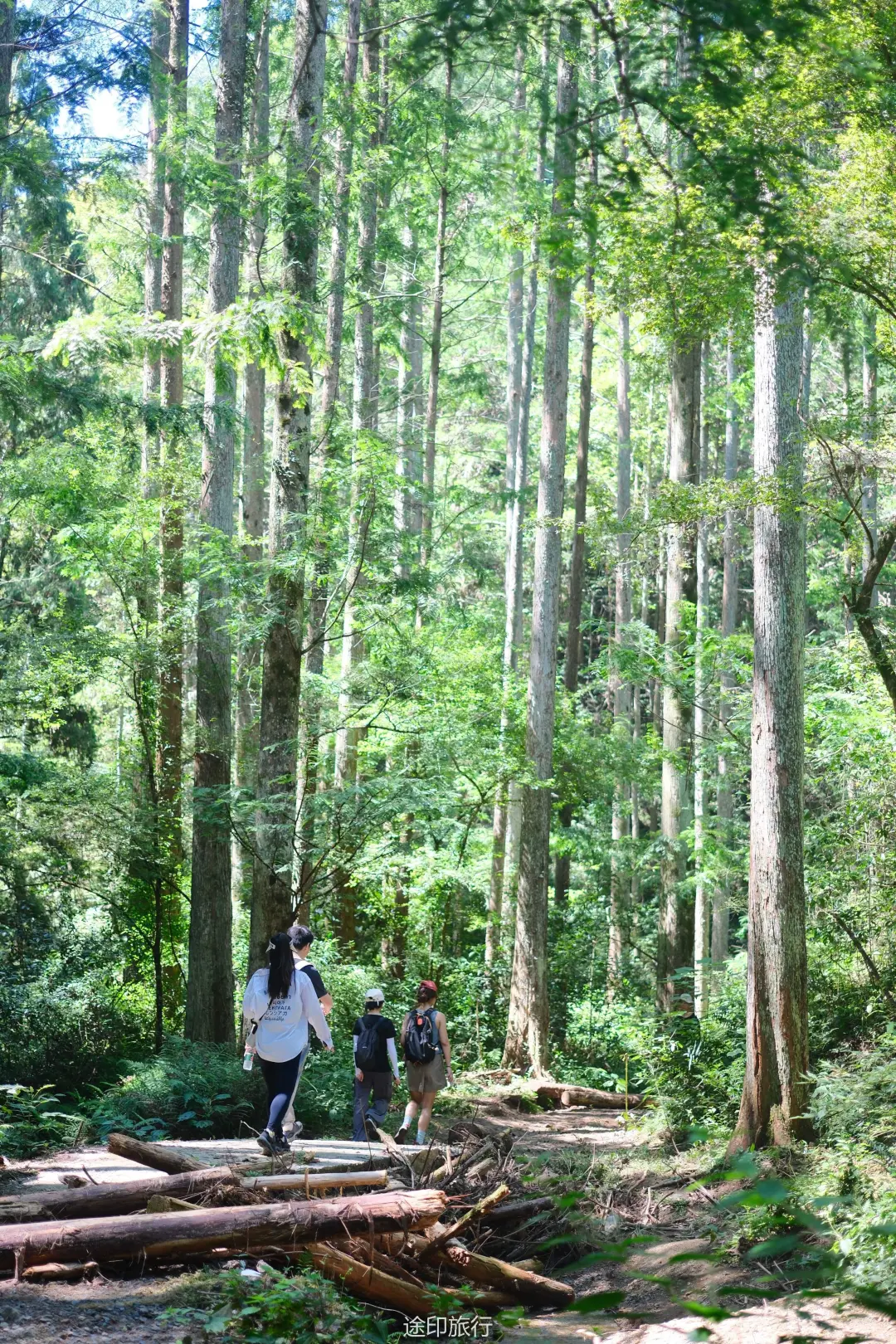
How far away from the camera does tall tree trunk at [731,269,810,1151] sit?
9242 millimetres

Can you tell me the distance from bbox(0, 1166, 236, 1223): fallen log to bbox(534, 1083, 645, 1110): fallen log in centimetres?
841

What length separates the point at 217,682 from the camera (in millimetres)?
13734

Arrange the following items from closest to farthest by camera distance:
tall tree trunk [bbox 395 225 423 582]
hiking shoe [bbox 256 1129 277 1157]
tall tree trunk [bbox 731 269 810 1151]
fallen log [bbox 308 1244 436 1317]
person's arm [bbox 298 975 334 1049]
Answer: fallen log [bbox 308 1244 436 1317] < hiking shoe [bbox 256 1129 277 1157] < person's arm [bbox 298 975 334 1049] < tall tree trunk [bbox 731 269 810 1151] < tall tree trunk [bbox 395 225 423 582]

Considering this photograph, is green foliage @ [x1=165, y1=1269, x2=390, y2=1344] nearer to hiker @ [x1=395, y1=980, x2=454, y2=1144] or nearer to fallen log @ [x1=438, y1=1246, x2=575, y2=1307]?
fallen log @ [x1=438, y1=1246, x2=575, y2=1307]

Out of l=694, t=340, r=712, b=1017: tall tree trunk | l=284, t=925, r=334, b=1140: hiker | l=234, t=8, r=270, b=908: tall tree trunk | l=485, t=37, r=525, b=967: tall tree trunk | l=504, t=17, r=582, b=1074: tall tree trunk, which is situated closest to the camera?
l=284, t=925, r=334, b=1140: hiker

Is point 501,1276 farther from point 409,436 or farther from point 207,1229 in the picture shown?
point 409,436

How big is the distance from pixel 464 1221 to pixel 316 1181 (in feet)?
3.17

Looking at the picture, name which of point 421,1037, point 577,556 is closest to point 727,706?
point 577,556

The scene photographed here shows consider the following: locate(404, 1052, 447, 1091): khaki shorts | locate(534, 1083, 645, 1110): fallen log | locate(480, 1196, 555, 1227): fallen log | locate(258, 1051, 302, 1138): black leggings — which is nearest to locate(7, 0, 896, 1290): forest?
locate(534, 1083, 645, 1110): fallen log

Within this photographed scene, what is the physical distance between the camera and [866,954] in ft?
35.2

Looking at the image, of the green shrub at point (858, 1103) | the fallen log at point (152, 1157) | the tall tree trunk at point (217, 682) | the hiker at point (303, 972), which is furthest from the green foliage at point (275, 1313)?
the tall tree trunk at point (217, 682)

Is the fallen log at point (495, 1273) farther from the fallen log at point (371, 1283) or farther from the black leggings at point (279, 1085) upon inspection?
the black leggings at point (279, 1085)

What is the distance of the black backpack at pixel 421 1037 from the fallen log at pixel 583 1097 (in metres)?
5.06

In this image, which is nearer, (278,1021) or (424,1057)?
(278,1021)
